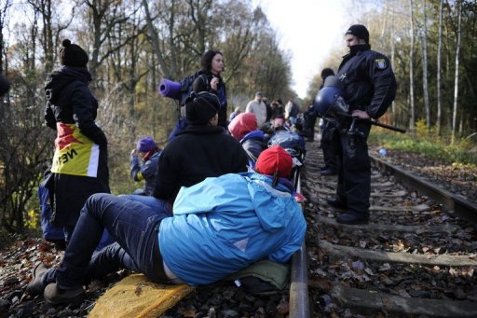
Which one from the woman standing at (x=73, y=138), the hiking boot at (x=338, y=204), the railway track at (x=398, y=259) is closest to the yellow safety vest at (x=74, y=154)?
the woman standing at (x=73, y=138)

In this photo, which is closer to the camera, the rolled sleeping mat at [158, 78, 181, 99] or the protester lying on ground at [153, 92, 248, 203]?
the protester lying on ground at [153, 92, 248, 203]

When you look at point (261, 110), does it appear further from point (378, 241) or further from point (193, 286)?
point (193, 286)

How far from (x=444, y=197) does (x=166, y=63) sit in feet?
93.7

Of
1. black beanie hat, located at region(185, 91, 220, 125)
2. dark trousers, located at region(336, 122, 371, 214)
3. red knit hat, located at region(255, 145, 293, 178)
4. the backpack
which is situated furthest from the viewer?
the backpack

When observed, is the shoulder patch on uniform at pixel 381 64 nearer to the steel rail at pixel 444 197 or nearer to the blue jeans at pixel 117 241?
the steel rail at pixel 444 197

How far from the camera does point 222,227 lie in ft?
8.70

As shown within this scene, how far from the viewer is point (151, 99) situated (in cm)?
2755

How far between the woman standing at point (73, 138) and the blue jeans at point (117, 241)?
86 centimetres

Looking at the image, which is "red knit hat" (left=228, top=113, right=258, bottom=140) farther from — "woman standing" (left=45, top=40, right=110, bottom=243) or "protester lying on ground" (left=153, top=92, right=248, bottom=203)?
"protester lying on ground" (left=153, top=92, right=248, bottom=203)

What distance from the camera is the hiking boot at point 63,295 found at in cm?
287

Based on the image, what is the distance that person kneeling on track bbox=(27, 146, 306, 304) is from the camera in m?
2.68

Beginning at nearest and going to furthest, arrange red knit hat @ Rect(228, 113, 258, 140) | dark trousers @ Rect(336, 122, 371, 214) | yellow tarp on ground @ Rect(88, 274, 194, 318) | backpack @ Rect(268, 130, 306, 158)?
yellow tarp on ground @ Rect(88, 274, 194, 318) → dark trousers @ Rect(336, 122, 371, 214) → backpack @ Rect(268, 130, 306, 158) → red knit hat @ Rect(228, 113, 258, 140)

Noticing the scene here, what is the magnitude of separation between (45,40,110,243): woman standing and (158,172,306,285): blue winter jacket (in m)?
1.40

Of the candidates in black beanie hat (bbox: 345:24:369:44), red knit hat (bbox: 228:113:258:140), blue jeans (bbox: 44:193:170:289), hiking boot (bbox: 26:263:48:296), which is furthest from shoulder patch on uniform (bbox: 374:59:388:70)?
hiking boot (bbox: 26:263:48:296)
